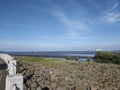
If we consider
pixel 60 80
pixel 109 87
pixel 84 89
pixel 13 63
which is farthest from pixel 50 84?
pixel 13 63

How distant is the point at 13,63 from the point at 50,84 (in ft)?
44.3

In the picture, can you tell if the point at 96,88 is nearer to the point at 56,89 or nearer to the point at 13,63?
the point at 56,89

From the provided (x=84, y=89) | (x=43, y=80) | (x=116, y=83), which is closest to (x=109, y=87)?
(x=116, y=83)

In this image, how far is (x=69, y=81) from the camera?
8016 millimetres

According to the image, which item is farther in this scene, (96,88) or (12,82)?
(12,82)

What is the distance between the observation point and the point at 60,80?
8344 millimetres

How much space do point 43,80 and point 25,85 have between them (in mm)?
3334

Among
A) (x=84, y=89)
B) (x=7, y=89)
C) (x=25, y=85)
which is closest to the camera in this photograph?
(x=84, y=89)

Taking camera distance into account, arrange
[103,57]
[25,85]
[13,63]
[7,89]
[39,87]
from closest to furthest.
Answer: [39,87] → [7,89] → [25,85] → [13,63] → [103,57]

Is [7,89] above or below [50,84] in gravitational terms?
below

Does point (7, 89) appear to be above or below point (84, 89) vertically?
below

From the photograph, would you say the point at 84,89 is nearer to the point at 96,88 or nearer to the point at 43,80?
the point at 96,88

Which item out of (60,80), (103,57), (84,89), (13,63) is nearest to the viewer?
(84,89)

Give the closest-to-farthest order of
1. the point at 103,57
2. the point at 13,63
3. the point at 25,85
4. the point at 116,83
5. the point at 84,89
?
the point at 84,89 → the point at 116,83 → the point at 25,85 → the point at 13,63 → the point at 103,57
